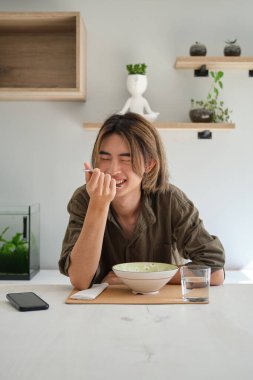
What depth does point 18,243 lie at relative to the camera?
115 inches

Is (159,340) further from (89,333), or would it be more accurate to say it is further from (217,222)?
(217,222)

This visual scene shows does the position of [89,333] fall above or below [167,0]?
below

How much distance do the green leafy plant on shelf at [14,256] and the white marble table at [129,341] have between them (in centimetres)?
143

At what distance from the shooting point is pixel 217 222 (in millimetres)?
3141

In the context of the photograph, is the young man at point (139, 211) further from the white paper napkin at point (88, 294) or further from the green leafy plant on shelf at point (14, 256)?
the green leafy plant on shelf at point (14, 256)

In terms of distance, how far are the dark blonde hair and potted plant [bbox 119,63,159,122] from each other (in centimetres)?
103

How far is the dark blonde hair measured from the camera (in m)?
1.85

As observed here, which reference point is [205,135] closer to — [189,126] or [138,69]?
[189,126]

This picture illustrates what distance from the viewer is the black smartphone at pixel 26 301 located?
4.33 feet

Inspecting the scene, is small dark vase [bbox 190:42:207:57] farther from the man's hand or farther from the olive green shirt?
the man's hand

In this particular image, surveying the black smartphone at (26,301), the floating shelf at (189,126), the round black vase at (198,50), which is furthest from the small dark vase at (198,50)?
the black smartphone at (26,301)

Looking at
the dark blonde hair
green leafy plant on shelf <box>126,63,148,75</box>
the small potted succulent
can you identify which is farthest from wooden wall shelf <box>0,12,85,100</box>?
the dark blonde hair

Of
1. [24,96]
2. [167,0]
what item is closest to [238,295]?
[24,96]

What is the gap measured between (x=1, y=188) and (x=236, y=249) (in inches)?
52.4
